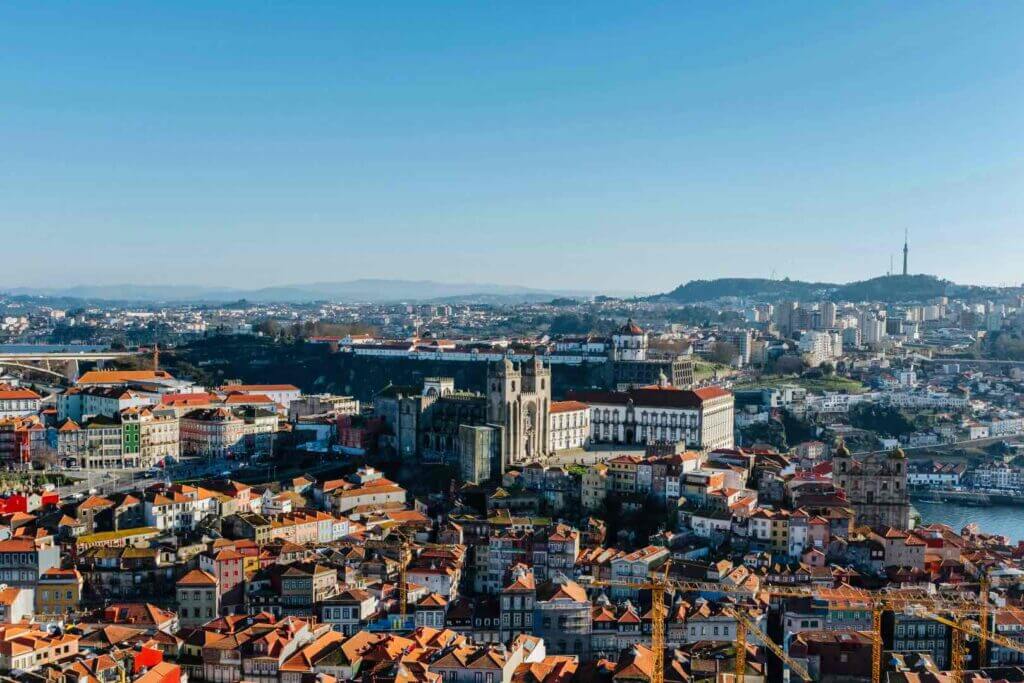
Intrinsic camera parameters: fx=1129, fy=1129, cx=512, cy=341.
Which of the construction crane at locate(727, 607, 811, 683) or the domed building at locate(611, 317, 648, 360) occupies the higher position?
the domed building at locate(611, 317, 648, 360)

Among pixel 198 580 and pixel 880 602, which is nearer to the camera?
pixel 880 602

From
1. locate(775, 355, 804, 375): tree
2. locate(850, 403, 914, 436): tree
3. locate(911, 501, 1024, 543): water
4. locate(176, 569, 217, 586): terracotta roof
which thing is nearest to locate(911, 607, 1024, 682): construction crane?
locate(176, 569, 217, 586): terracotta roof

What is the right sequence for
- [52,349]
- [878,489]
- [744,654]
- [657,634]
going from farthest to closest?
[52,349] < [878,489] < [744,654] < [657,634]

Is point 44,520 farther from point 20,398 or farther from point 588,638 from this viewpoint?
point 20,398

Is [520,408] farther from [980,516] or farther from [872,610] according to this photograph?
[980,516]

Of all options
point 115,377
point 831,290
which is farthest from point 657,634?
point 831,290

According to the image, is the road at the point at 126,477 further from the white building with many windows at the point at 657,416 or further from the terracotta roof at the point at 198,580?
the white building with many windows at the point at 657,416

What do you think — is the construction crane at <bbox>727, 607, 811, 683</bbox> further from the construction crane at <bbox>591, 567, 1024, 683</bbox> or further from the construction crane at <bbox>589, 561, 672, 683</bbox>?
the construction crane at <bbox>589, 561, 672, 683</bbox>
